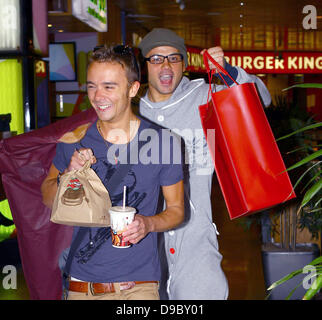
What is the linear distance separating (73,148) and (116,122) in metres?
0.19

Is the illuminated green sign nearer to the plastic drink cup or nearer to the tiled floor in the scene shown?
the tiled floor

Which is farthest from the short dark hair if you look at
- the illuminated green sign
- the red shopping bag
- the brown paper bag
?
the illuminated green sign

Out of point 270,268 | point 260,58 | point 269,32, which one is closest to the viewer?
point 270,268

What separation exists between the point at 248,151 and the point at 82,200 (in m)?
0.85

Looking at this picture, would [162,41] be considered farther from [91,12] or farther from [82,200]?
[91,12]

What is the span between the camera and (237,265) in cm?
564

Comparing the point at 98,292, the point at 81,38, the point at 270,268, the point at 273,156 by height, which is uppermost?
the point at 81,38

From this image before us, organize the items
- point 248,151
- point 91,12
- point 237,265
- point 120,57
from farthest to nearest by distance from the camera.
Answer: point 91,12
point 237,265
point 248,151
point 120,57

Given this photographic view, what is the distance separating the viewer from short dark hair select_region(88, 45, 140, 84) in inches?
82.4

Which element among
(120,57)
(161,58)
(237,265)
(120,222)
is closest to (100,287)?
(120,222)
